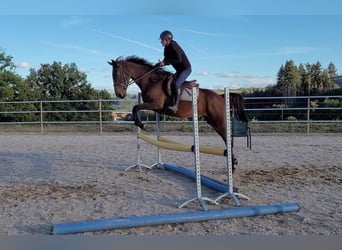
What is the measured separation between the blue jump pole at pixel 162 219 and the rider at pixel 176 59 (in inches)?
72.6

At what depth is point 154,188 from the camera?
438cm

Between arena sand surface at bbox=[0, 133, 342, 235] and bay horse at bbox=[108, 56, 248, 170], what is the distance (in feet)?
2.89

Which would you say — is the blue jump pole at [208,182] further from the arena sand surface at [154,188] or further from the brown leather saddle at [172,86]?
the brown leather saddle at [172,86]

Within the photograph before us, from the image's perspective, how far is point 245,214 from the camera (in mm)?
3182

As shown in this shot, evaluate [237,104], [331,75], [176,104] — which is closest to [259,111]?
→ [331,75]

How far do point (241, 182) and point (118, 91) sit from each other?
197cm

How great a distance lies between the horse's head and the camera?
4742 mm

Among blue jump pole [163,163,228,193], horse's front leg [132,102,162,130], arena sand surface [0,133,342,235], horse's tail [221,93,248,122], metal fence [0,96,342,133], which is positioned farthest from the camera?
metal fence [0,96,342,133]

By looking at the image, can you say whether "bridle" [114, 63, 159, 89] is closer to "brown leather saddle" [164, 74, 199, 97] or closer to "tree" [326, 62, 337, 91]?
"brown leather saddle" [164, 74, 199, 97]

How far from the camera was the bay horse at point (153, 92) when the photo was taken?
4633 millimetres

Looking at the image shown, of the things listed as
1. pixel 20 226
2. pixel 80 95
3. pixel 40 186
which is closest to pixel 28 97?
pixel 80 95

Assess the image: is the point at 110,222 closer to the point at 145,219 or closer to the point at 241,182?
the point at 145,219

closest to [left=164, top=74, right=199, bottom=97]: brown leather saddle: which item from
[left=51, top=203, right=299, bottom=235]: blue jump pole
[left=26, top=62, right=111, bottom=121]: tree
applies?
[left=51, top=203, right=299, bottom=235]: blue jump pole

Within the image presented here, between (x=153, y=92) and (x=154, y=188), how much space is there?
1.21m
